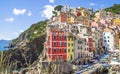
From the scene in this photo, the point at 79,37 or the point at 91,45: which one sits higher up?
the point at 79,37

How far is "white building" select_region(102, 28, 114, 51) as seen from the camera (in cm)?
6462

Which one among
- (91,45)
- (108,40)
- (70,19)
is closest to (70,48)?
(91,45)

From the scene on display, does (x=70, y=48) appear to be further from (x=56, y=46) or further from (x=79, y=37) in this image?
(x=79, y=37)

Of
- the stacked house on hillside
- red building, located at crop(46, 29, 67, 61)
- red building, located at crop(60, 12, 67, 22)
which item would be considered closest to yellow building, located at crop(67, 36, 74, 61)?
the stacked house on hillside

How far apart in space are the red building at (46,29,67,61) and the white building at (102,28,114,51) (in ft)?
63.6

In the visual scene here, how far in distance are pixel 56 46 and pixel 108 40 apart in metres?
22.1

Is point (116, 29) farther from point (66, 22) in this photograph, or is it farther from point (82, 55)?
point (82, 55)

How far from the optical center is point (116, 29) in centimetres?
7506

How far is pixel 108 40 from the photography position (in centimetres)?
6575

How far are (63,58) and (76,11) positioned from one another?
107 feet

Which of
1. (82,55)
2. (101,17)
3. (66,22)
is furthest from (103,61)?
(101,17)

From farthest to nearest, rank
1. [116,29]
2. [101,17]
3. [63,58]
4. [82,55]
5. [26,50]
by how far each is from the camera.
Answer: [101,17] < [116,29] < [26,50] < [82,55] < [63,58]

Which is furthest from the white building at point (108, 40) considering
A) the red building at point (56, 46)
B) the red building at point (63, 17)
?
the red building at point (56, 46)

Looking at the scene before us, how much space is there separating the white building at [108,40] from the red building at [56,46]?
19.4 metres
